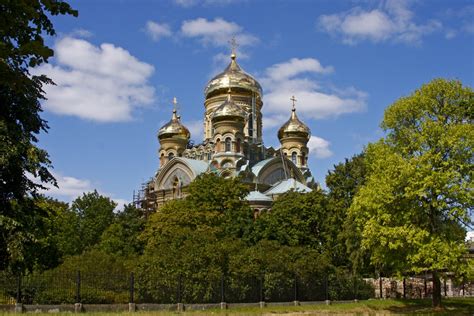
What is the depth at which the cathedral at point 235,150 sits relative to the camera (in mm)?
50312

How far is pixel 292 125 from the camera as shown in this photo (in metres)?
58.1

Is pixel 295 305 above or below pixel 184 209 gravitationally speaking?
below

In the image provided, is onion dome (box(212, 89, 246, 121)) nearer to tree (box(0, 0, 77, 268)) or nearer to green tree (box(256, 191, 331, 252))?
green tree (box(256, 191, 331, 252))

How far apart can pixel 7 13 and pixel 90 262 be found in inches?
709

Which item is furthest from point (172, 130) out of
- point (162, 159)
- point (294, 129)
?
point (294, 129)

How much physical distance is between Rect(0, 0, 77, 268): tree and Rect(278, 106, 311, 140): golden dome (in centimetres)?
4508

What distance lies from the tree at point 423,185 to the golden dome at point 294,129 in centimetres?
3379

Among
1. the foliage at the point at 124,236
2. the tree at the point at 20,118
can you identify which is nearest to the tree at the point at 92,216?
the foliage at the point at 124,236

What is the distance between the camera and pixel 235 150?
51.7 m

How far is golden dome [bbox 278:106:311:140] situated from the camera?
190 ft

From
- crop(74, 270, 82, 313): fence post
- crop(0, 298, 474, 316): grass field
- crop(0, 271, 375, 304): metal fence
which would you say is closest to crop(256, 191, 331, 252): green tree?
crop(0, 271, 375, 304): metal fence

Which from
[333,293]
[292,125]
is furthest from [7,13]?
[292,125]

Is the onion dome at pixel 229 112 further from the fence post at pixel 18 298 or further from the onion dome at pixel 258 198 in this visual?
the fence post at pixel 18 298

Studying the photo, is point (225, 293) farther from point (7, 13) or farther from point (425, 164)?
point (7, 13)
